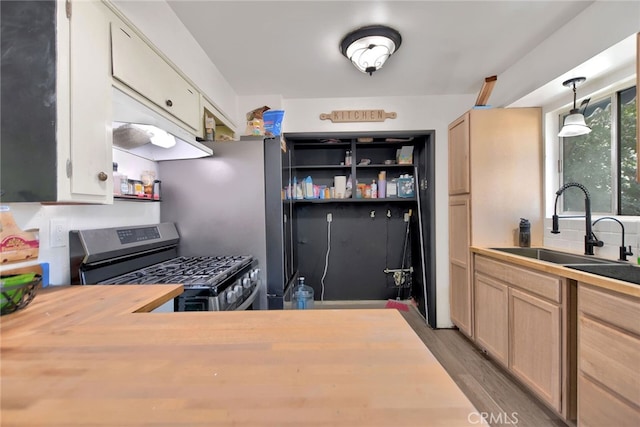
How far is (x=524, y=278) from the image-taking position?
165 cm

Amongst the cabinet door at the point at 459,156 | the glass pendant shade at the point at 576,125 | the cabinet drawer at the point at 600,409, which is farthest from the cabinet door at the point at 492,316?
the glass pendant shade at the point at 576,125

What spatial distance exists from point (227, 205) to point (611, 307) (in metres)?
2.19

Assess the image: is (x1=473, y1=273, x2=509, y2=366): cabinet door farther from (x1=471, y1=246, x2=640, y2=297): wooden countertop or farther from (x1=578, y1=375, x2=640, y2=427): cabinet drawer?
(x1=578, y1=375, x2=640, y2=427): cabinet drawer

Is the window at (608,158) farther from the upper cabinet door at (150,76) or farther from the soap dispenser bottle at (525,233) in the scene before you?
the upper cabinet door at (150,76)

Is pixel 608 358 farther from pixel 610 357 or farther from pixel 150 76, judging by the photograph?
pixel 150 76

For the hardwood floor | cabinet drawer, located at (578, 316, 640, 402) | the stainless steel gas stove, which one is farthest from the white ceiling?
the hardwood floor

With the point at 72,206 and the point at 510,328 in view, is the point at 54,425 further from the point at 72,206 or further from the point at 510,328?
the point at 510,328

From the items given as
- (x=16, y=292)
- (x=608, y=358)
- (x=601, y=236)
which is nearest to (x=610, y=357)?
(x=608, y=358)

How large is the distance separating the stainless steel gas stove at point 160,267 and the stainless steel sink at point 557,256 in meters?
2.04

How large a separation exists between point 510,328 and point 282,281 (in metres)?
1.62

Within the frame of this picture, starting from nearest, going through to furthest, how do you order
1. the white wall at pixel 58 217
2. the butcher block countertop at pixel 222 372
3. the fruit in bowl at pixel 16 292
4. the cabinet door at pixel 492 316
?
the butcher block countertop at pixel 222 372 < the fruit in bowl at pixel 16 292 < the white wall at pixel 58 217 < the cabinet door at pixel 492 316

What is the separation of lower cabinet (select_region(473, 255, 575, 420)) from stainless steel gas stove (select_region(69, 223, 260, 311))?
68.5 inches

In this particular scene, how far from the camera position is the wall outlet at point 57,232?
3.70 ft

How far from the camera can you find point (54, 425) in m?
0.38
